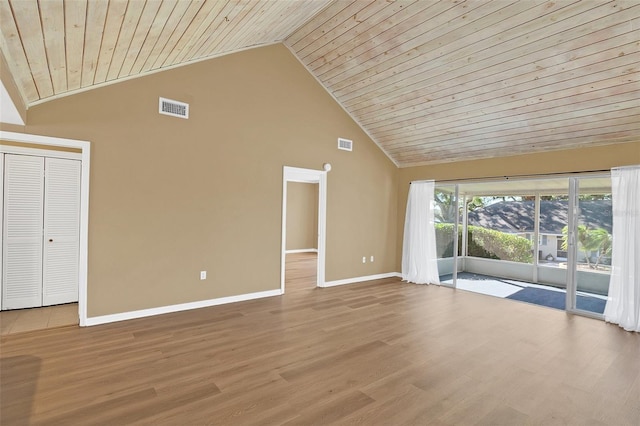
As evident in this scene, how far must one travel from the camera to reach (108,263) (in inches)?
151

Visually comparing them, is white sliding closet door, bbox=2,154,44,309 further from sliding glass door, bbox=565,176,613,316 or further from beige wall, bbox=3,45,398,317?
sliding glass door, bbox=565,176,613,316

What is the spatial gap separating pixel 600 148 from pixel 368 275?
14.1 feet

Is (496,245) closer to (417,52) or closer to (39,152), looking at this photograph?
(417,52)

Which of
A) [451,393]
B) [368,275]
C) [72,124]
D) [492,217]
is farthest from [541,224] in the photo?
[72,124]

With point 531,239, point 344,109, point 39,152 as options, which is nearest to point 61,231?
point 39,152

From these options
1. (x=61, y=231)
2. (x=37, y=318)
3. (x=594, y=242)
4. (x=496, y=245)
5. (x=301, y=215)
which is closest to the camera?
(x=37, y=318)

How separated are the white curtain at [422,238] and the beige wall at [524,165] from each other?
13.8 inches

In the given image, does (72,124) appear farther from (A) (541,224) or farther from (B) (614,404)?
(A) (541,224)

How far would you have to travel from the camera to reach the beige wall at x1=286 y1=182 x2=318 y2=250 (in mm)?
11047

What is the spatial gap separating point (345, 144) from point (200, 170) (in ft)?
9.45

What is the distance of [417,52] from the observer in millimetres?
4152

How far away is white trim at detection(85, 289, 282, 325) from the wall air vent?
115 inches

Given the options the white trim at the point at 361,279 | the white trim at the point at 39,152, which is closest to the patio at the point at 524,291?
the white trim at the point at 361,279

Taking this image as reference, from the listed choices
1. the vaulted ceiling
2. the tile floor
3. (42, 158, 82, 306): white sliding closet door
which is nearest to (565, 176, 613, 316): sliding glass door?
the vaulted ceiling
